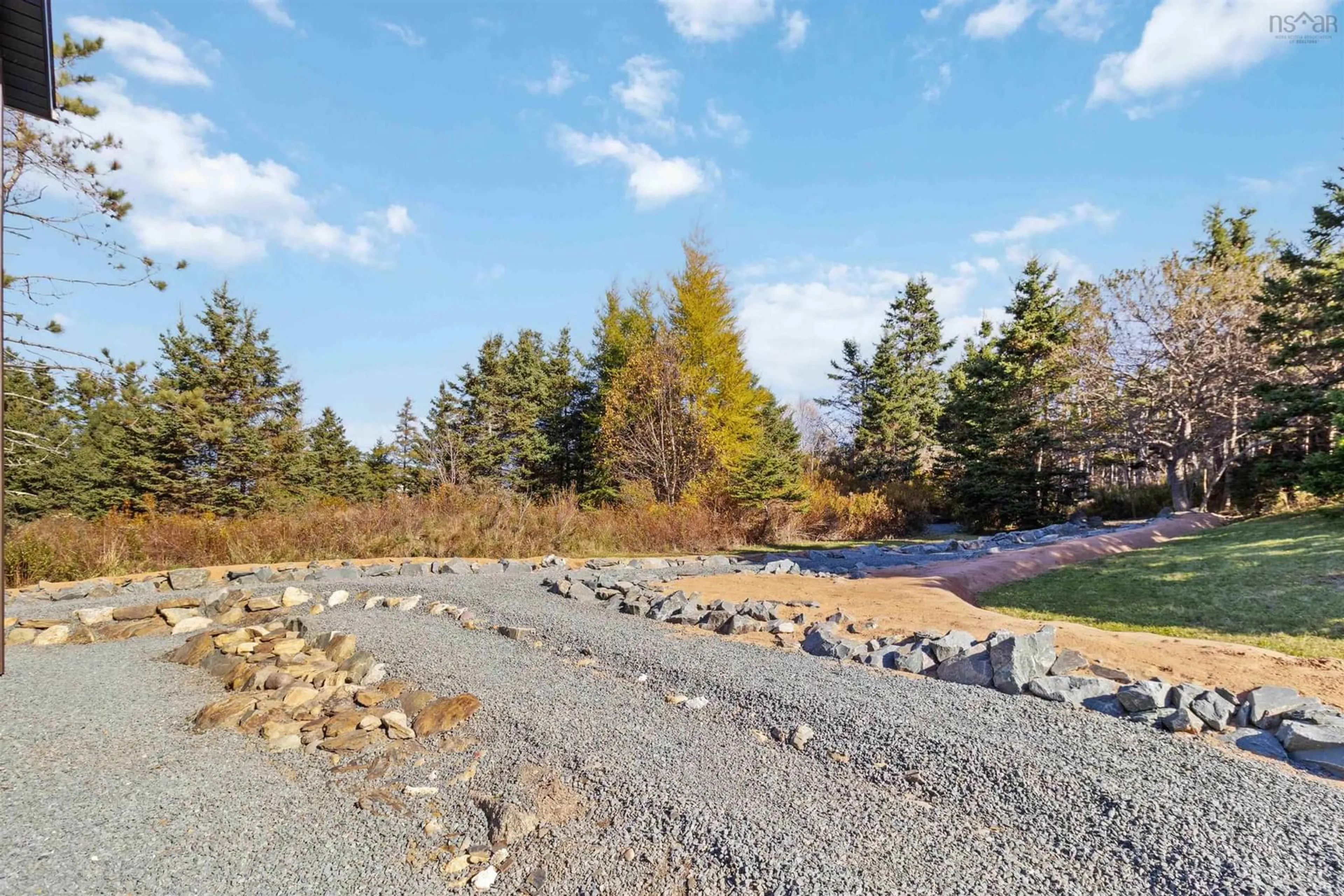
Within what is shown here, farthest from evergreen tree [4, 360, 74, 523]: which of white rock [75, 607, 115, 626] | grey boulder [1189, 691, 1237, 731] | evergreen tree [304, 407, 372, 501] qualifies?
grey boulder [1189, 691, 1237, 731]

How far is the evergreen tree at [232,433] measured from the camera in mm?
18703

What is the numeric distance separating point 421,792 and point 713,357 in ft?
56.3

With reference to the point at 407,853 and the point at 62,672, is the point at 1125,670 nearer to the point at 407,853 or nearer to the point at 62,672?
the point at 407,853

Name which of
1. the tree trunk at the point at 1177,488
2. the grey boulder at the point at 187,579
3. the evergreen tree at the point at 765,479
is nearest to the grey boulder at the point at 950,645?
the grey boulder at the point at 187,579

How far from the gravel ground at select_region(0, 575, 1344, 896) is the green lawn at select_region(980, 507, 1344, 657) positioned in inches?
143

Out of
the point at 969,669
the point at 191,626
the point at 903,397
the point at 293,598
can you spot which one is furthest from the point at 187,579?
the point at 903,397

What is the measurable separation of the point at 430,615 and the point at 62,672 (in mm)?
2714

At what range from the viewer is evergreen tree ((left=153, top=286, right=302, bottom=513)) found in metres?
18.7

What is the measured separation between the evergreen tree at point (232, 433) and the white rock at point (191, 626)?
13139 millimetres

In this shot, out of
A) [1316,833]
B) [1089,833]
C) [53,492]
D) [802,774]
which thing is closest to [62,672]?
[802,774]

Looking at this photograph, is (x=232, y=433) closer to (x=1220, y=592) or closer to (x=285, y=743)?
(x=285, y=743)

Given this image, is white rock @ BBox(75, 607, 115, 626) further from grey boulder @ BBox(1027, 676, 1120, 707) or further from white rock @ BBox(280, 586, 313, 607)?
grey boulder @ BBox(1027, 676, 1120, 707)

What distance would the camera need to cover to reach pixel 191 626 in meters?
5.88

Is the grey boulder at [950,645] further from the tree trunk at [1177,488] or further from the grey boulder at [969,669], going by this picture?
the tree trunk at [1177,488]
